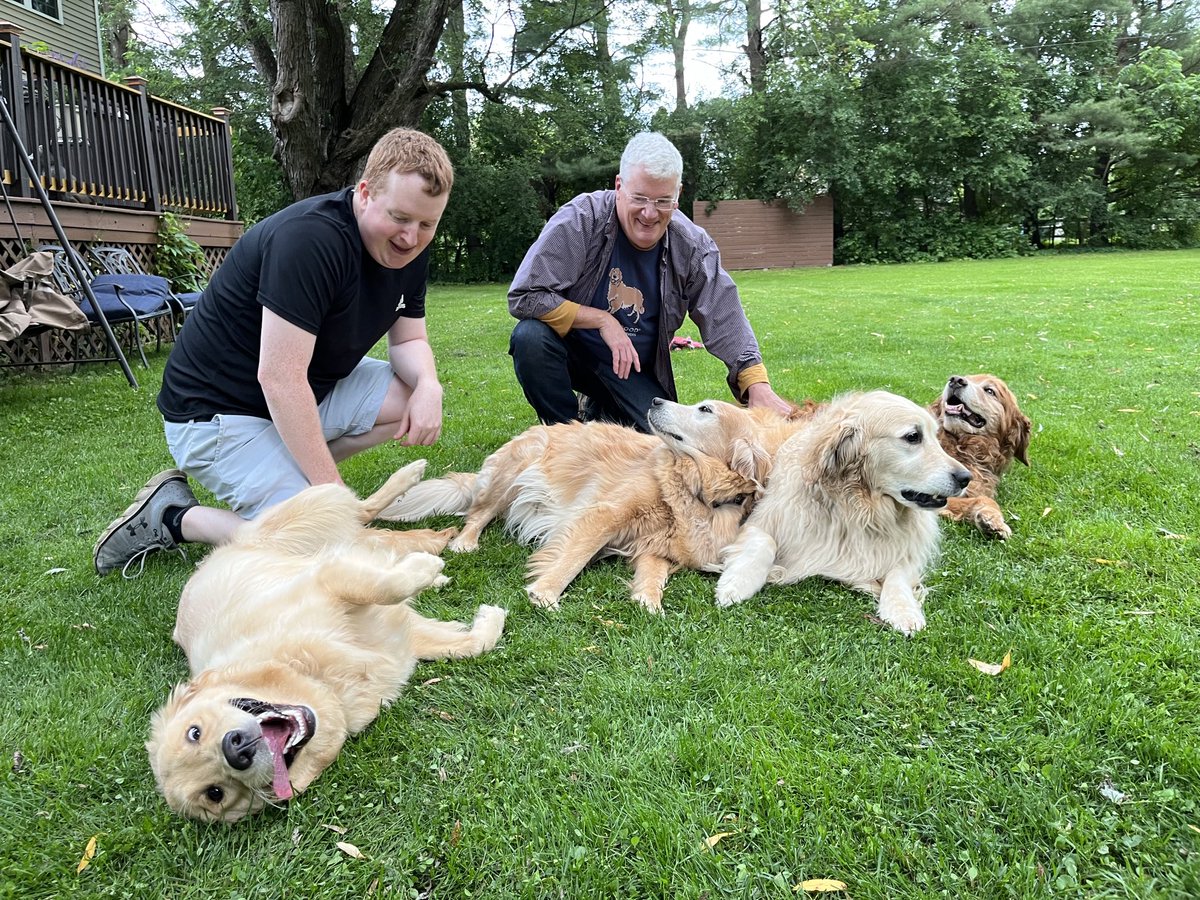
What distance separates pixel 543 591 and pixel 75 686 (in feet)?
5.23

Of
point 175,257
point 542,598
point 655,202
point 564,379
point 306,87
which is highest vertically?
point 306,87

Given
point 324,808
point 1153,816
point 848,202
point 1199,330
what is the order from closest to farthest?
1. point 1153,816
2. point 324,808
3. point 1199,330
4. point 848,202

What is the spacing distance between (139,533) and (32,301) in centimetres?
411

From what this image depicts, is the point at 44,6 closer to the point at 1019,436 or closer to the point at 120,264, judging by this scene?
the point at 120,264

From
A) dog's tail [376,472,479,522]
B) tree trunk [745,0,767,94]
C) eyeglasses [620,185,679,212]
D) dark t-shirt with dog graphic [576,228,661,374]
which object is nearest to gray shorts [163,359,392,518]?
dog's tail [376,472,479,522]

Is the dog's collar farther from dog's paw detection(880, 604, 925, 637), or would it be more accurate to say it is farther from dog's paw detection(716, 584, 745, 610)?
dog's paw detection(880, 604, 925, 637)

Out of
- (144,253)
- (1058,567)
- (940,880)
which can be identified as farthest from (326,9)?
(940,880)

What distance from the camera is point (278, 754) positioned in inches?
70.4

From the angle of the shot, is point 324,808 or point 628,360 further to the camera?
point 628,360

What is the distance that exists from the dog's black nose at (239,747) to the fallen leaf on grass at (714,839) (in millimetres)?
1068

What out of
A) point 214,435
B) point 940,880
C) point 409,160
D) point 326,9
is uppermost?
point 326,9

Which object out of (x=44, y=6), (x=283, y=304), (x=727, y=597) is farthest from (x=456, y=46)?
(x=727, y=597)

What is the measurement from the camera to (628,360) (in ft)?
14.2

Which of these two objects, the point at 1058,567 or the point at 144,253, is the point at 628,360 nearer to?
the point at 1058,567
